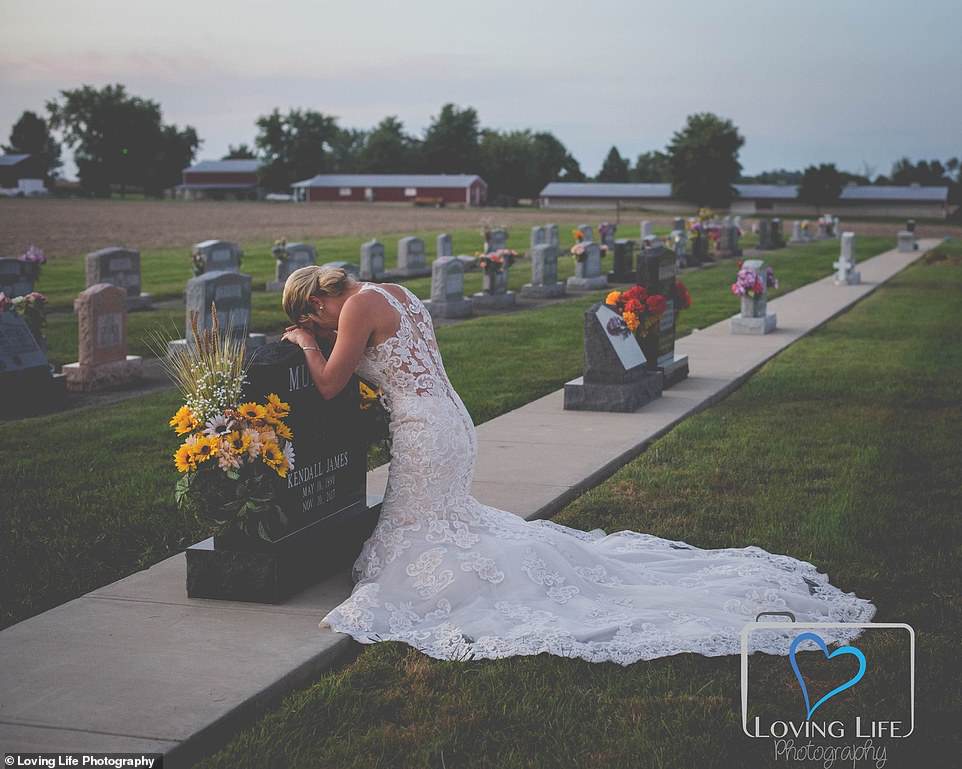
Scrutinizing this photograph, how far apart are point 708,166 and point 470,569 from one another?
10111 centimetres

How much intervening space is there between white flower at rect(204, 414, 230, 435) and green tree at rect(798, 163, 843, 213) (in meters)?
101

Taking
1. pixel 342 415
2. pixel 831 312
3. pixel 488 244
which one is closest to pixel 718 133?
pixel 488 244

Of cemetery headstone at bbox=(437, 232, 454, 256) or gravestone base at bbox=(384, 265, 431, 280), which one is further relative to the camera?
cemetery headstone at bbox=(437, 232, 454, 256)

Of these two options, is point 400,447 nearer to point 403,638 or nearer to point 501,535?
point 501,535

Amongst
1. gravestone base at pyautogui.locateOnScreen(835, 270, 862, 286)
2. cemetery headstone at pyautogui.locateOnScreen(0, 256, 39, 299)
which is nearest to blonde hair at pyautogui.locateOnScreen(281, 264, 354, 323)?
cemetery headstone at pyautogui.locateOnScreen(0, 256, 39, 299)

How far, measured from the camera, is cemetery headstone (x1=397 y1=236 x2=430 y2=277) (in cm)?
3238

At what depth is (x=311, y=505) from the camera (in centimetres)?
665

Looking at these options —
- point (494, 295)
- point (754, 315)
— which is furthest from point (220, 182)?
point (754, 315)

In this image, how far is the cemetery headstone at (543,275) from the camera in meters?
27.4

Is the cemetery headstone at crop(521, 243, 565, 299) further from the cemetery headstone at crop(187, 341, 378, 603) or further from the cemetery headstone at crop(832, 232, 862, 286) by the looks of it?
the cemetery headstone at crop(187, 341, 378, 603)

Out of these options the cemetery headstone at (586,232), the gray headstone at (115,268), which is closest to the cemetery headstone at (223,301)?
the gray headstone at (115,268)

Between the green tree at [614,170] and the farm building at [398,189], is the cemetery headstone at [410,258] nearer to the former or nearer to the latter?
the farm building at [398,189]

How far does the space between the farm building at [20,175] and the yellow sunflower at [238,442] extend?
125 metres

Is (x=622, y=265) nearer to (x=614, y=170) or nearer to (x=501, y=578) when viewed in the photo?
(x=501, y=578)
